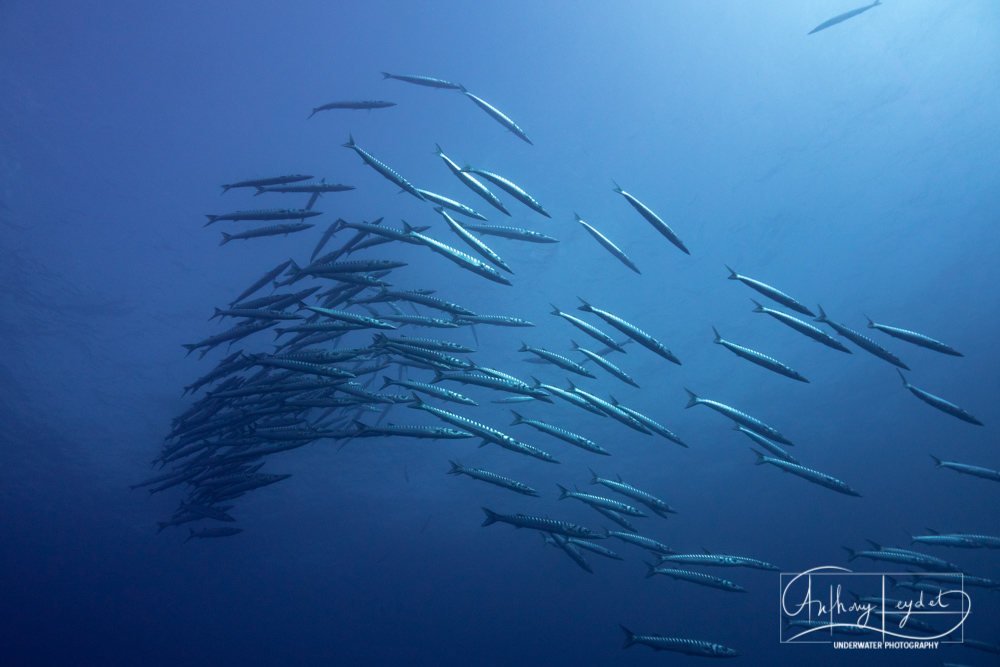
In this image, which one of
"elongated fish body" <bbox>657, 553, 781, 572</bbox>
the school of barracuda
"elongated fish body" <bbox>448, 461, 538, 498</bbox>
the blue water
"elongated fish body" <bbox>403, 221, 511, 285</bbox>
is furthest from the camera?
the blue water

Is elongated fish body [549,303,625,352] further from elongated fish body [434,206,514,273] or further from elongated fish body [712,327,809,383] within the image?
elongated fish body [712,327,809,383]

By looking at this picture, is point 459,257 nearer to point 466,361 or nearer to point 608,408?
point 466,361

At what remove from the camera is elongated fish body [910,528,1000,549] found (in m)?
6.69

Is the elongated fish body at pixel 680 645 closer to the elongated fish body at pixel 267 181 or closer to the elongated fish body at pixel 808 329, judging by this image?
the elongated fish body at pixel 808 329

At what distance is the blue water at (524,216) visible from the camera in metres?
10.0

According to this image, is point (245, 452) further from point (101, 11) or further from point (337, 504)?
point (337, 504)

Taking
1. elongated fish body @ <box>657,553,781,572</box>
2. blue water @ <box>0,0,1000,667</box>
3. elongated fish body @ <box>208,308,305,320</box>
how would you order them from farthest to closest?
blue water @ <box>0,0,1000,667</box> → elongated fish body @ <box>657,553,781,572</box> → elongated fish body @ <box>208,308,305,320</box>

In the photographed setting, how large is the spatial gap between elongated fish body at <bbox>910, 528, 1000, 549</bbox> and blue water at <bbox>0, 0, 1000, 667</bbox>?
971cm

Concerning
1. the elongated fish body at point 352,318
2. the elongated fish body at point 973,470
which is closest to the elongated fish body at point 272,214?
the elongated fish body at point 352,318

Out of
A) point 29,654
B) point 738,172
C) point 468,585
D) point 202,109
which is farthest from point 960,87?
point 29,654

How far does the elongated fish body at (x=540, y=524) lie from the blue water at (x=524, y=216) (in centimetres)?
880

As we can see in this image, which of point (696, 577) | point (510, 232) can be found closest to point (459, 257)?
point (510, 232)

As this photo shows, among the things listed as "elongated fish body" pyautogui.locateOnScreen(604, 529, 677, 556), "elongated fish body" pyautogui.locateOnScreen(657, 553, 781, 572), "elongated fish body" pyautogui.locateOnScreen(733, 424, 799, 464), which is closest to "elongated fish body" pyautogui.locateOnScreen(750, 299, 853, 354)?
"elongated fish body" pyautogui.locateOnScreen(733, 424, 799, 464)

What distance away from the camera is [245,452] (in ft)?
24.6
